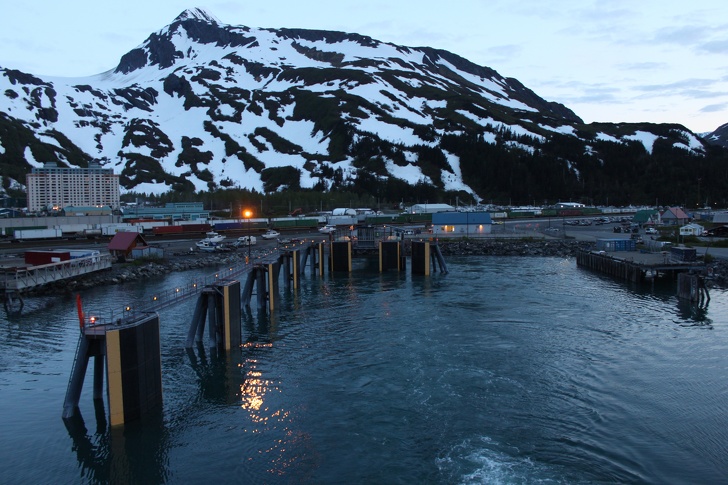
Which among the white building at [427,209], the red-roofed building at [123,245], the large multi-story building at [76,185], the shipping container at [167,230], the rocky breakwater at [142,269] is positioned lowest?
the rocky breakwater at [142,269]

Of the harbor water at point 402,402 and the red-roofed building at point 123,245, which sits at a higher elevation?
the red-roofed building at point 123,245

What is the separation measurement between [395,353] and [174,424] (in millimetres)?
10282

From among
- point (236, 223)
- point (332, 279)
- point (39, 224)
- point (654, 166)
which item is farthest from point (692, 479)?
point (654, 166)

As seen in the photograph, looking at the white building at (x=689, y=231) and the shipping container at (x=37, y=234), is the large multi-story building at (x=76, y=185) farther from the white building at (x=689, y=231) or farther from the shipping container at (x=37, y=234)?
the white building at (x=689, y=231)

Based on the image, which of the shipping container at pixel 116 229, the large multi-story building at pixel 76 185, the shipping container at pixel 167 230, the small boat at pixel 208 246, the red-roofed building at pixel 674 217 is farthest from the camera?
the large multi-story building at pixel 76 185

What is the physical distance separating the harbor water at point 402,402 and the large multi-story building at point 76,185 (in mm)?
161986

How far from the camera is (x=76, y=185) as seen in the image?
182m

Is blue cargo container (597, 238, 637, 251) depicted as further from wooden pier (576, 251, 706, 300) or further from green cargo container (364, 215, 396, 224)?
green cargo container (364, 215, 396, 224)

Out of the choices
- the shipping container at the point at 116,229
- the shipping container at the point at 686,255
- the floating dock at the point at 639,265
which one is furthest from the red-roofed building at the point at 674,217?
A: the shipping container at the point at 116,229

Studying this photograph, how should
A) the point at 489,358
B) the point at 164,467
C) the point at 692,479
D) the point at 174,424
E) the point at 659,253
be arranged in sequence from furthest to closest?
the point at 659,253, the point at 489,358, the point at 174,424, the point at 164,467, the point at 692,479

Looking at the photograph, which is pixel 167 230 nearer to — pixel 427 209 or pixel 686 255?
pixel 427 209

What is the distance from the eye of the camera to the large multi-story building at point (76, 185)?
173m

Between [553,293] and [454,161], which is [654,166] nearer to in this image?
[454,161]

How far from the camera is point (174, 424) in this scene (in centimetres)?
1805
